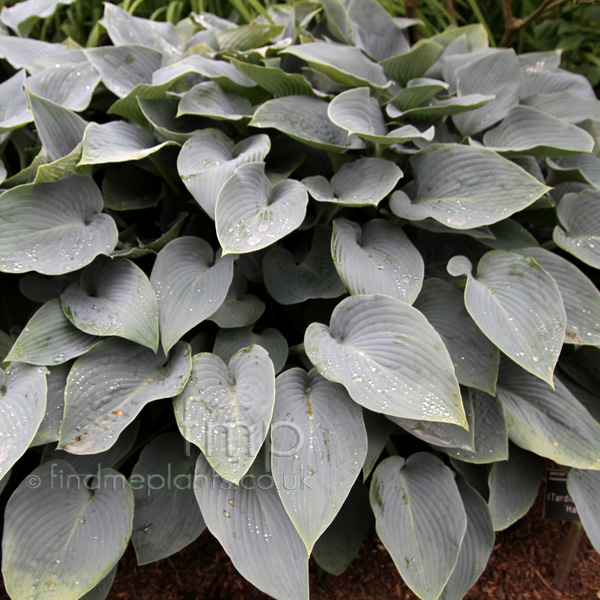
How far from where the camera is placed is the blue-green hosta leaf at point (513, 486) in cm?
114

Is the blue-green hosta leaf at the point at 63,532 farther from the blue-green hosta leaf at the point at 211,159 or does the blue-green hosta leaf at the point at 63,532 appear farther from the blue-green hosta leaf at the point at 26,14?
the blue-green hosta leaf at the point at 26,14

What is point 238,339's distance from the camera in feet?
3.83

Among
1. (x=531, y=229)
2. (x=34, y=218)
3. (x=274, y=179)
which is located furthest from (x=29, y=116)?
(x=531, y=229)

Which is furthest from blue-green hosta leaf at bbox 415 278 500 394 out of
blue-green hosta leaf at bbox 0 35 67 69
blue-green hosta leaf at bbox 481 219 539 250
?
blue-green hosta leaf at bbox 0 35 67 69

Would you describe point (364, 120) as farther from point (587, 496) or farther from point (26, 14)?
point (26, 14)

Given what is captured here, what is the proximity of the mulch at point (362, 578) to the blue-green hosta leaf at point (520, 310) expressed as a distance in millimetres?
636

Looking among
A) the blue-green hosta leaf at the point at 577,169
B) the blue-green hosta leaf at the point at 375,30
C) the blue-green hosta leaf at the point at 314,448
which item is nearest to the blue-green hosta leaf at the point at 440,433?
the blue-green hosta leaf at the point at 314,448

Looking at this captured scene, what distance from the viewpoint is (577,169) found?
1.35 meters

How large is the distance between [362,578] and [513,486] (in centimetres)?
43

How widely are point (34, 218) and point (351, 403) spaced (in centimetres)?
78

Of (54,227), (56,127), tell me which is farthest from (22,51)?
(54,227)

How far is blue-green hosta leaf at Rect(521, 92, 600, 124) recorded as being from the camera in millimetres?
1488

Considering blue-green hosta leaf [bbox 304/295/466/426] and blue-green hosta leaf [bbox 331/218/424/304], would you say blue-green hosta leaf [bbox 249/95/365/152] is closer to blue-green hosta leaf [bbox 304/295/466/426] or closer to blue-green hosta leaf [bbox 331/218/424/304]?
blue-green hosta leaf [bbox 331/218/424/304]

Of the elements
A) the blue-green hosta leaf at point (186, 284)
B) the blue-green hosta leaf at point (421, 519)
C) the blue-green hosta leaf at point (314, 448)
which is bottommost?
A: the blue-green hosta leaf at point (421, 519)
